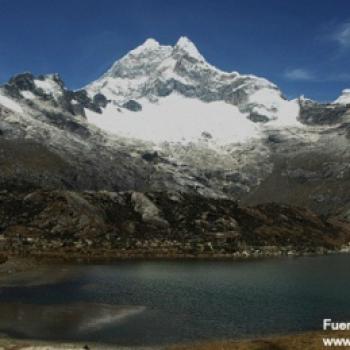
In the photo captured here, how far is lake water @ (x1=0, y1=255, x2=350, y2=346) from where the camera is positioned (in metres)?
85.6

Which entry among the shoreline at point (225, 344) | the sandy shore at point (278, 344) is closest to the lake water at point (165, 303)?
the shoreline at point (225, 344)

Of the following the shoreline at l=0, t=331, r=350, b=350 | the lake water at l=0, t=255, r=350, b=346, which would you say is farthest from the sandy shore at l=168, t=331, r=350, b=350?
the lake water at l=0, t=255, r=350, b=346

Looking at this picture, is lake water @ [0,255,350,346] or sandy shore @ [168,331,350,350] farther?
lake water @ [0,255,350,346]

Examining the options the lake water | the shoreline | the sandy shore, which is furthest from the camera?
the lake water

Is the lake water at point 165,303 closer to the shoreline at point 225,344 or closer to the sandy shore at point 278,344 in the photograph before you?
the shoreline at point 225,344

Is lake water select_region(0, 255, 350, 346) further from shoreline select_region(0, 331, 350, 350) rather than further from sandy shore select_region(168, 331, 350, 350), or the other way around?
sandy shore select_region(168, 331, 350, 350)

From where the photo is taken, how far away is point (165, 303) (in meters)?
112

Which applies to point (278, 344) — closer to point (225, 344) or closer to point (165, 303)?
point (225, 344)

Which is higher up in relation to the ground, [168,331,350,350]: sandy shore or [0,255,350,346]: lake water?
[0,255,350,346]: lake water

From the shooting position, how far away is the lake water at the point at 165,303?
8562cm

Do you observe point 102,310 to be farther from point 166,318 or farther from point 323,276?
point 323,276

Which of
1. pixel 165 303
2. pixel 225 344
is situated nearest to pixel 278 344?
pixel 225 344

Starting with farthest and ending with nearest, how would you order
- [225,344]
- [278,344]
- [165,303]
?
[165,303]
[225,344]
[278,344]

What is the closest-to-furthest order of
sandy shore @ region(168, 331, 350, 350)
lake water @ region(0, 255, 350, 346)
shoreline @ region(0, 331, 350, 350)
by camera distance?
sandy shore @ region(168, 331, 350, 350) < shoreline @ region(0, 331, 350, 350) < lake water @ region(0, 255, 350, 346)
